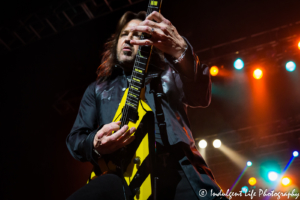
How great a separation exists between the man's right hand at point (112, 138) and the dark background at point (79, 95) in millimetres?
4611

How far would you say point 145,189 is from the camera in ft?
4.34

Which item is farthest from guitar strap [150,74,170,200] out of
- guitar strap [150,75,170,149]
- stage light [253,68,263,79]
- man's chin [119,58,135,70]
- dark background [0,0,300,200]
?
stage light [253,68,263,79]

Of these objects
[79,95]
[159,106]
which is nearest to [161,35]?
[159,106]

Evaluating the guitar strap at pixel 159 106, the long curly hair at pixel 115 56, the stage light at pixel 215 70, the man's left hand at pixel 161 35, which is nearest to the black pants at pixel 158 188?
the guitar strap at pixel 159 106

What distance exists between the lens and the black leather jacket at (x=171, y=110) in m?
1.47

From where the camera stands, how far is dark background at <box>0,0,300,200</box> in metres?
5.59

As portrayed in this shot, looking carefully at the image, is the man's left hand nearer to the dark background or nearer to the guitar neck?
the guitar neck

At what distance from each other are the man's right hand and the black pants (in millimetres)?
153

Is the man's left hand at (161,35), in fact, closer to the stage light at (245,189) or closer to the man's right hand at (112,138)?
the man's right hand at (112,138)

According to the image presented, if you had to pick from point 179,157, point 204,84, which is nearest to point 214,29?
point 204,84

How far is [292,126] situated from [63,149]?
218 inches

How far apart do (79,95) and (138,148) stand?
5.31 m

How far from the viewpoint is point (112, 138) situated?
1.39 metres

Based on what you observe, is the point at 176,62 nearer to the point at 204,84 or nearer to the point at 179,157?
the point at 204,84
